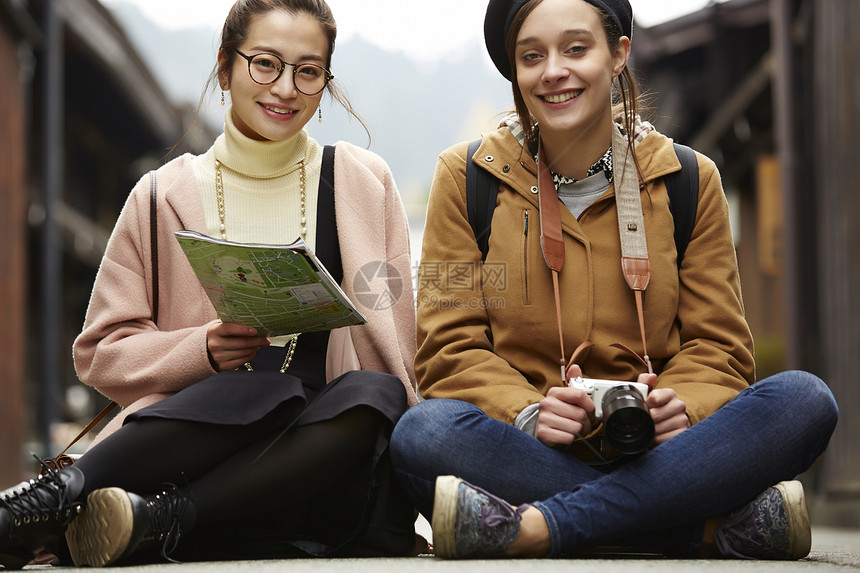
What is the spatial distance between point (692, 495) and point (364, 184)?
4.29ft

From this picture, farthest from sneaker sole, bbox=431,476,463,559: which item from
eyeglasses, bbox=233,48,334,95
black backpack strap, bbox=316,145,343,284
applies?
eyeglasses, bbox=233,48,334,95

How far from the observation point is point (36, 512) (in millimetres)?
2406

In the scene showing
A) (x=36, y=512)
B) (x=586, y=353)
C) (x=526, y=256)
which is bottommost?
(x=36, y=512)

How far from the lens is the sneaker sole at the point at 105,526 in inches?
95.7

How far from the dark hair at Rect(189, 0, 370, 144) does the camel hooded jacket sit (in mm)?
578

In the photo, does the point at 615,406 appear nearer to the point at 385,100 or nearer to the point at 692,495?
the point at 692,495

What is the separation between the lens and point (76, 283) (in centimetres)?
1509

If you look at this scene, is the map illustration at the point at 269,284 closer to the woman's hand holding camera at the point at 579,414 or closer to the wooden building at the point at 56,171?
the woman's hand holding camera at the point at 579,414

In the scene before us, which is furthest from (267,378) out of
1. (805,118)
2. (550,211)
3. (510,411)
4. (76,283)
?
(76,283)

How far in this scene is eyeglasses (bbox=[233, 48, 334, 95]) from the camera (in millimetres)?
3041

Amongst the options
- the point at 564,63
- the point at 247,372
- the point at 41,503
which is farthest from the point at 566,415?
the point at 41,503

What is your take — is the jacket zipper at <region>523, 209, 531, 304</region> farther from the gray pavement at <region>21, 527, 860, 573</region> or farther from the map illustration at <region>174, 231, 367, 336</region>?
the gray pavement at <region>21, 527, 860, 573</region>

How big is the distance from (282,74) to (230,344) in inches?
31.1

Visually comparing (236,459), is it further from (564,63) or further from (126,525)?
(564,63)
